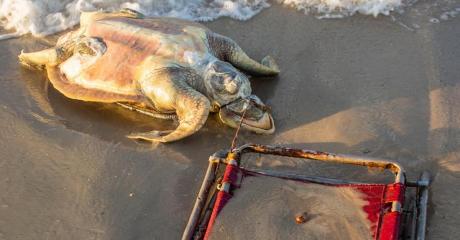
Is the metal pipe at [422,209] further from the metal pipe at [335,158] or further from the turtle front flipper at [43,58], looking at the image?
the turtle front flipper at [43,58]

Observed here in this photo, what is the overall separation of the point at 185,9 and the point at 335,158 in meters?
2.69

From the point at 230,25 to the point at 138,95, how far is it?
4.58 feet

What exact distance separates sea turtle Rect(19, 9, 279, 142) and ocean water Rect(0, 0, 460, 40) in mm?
729

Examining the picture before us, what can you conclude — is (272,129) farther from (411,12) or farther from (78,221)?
(411,12)

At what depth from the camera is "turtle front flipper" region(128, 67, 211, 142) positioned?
3545mm

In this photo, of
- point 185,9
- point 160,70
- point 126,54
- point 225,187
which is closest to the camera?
point 225,187

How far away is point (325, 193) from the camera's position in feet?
9.39

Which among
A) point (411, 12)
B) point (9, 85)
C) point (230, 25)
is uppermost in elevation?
point (411, 12)

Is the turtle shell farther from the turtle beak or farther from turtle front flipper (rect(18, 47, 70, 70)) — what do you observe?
the turtle beak

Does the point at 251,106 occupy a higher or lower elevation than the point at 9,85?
higher

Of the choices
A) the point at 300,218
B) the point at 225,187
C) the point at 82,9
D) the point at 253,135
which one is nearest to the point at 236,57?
the point at 253,135

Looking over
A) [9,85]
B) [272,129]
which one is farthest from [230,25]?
[9,85]

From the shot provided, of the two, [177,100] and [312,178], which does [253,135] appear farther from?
[312,178]

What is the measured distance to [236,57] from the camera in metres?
4.14
